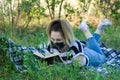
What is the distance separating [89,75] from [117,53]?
1680mm

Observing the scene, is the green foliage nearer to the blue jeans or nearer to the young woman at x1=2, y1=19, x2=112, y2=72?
the blue jeans

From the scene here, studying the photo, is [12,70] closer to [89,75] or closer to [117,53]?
[89,75]

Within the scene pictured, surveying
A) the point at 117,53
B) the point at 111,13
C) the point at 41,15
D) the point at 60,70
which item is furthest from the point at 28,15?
the point at 60,70

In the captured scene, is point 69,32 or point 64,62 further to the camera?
point 69,32

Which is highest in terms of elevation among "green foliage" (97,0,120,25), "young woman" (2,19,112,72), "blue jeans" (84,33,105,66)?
"young woman" (2,19,112,72)

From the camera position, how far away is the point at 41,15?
7.73m

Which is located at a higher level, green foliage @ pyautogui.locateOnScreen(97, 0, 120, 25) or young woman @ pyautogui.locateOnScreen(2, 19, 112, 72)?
young woman @ pyautogui.locateOnScreen(2, 19, 112, 72)

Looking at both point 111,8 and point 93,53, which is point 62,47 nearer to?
point 93,53

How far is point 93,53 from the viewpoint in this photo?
17.5ft

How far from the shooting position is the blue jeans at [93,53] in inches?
200

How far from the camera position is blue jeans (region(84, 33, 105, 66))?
200 inches

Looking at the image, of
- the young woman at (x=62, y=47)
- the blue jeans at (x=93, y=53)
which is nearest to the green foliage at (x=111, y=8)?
the blue jeans at (x=93, y=53)

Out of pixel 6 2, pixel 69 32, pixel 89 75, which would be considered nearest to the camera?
pixel 89 75

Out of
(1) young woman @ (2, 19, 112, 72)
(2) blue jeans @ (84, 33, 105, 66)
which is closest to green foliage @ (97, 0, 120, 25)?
(2) blue jeans @ (84, 33, 105, 66)
